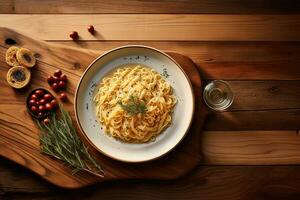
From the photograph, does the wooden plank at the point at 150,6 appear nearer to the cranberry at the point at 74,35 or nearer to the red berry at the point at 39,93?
the cranberry at the point at 74,35

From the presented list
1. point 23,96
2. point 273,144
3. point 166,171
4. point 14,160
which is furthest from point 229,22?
point 14,160

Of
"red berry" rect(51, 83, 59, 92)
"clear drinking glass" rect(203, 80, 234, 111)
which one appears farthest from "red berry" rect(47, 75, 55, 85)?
"clear drinking glass" rect(203, 80, 234, 111)

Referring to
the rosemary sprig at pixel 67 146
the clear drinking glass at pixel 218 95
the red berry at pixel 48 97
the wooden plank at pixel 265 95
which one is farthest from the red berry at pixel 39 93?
the wooden plank at pixel 265 95

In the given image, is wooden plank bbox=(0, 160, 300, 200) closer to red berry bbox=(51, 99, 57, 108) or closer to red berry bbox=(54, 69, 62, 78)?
red berry bbox=(51, 99, 57, 108)

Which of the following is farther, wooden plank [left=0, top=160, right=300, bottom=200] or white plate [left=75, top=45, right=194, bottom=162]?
wooden plank [left=0, top=160, right=300, bottom=200]

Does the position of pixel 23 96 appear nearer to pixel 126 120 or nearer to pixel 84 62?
pixel 84 62

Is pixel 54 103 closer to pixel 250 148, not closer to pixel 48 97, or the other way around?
pixel 48 97
